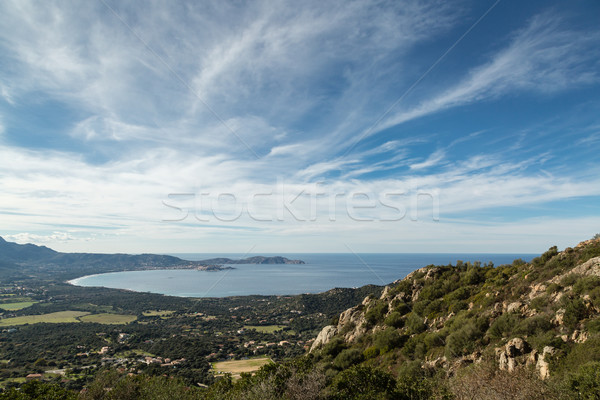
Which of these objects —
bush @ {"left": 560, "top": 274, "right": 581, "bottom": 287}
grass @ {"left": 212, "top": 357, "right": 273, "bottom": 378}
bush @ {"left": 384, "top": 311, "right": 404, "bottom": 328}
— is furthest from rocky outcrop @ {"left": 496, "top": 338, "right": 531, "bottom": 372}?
grass @ {"left": 212, "top": 357, "right": 273, "bottom": 378}

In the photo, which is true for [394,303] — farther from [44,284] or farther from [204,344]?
[44,284]

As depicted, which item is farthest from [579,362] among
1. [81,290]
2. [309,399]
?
[81,290]

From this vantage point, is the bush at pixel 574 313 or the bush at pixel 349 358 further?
the bush at pixel 349 358

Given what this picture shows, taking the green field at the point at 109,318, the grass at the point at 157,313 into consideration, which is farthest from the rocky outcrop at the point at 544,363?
the grass at the point at 157,313

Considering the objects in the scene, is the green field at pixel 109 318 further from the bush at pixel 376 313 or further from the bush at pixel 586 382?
the bush at pixel 586 382

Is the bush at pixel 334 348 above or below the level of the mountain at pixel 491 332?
below

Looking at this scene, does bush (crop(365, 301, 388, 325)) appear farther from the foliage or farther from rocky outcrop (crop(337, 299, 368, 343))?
the foliage

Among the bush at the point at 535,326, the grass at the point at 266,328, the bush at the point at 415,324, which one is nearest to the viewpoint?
the bush at the point at 535,326
